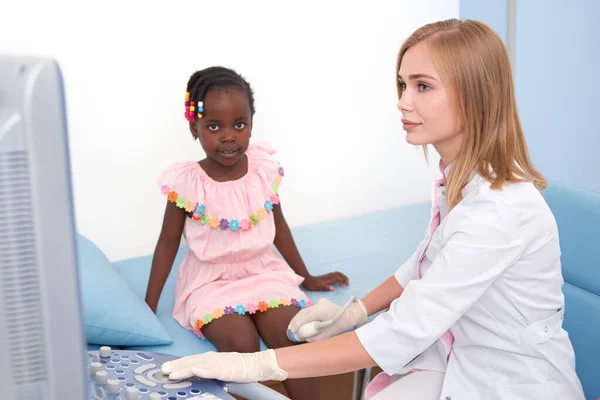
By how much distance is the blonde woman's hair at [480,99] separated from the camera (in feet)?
4.19

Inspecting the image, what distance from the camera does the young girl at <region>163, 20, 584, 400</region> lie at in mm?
1179

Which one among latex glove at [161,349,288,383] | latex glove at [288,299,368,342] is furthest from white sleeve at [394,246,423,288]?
latex glove at [161,349,288,383]

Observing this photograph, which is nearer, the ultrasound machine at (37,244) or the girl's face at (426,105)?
the ultrasound machine at (37,244)

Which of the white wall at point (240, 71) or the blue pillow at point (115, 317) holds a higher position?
the white wall at point (240, 71)

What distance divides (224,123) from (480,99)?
881 millimetres

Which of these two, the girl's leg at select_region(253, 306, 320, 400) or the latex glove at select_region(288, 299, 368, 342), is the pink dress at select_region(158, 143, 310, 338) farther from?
the latex glove at select_region(288, 299, 368, 342)

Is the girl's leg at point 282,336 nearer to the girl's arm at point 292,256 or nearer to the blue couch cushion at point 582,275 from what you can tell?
the girl's arm at point 292,256

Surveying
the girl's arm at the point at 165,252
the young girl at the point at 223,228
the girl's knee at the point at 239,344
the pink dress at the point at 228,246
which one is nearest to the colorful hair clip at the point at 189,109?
the young girl at the point at 223,228

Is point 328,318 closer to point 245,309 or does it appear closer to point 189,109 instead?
point 245,309

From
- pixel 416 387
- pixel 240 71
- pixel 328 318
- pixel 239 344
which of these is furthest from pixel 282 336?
pixel 240 71

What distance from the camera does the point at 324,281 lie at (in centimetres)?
217

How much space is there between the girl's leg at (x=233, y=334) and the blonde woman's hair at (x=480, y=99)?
0.72 metres

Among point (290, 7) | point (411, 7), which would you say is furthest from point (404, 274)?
point (411, 7)

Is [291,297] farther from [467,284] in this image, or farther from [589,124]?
[589,124]
